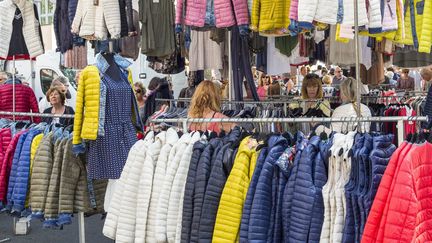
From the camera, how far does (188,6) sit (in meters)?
4.71

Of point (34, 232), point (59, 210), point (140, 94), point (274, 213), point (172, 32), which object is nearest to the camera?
point (274, 213)

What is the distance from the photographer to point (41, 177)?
14.6 ft

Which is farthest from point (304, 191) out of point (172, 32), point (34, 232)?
point (34, 232)

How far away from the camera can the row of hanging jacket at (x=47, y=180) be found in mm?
4367

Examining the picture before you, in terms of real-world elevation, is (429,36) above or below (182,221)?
above

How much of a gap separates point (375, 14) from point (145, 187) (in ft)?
6.65

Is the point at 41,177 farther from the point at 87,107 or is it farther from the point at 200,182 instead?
the point at 200,182

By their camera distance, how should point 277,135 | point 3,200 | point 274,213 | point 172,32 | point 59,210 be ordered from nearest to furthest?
Answer: point 274,213, point 277,135, point 59,210, point 3,200, point 172,32

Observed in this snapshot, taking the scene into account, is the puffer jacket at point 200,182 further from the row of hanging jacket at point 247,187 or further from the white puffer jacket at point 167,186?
the white puffer jacket at point 167,186

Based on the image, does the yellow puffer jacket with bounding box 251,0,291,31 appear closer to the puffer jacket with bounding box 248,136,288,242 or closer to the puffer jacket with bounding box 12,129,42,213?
the puffer jacket with bounding box 248,136,288,242

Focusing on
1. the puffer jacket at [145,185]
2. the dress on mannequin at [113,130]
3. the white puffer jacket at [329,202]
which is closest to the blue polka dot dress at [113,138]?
the dress on mannequin at [113,130]

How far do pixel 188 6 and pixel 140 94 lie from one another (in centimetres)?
330

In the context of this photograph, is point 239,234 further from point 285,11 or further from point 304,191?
point 285,11

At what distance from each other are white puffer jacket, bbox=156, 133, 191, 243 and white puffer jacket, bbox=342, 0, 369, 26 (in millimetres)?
1463
